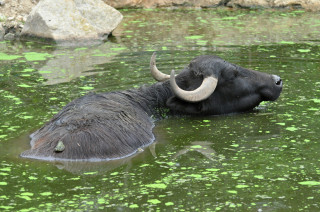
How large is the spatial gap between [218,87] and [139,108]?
1.22 metres

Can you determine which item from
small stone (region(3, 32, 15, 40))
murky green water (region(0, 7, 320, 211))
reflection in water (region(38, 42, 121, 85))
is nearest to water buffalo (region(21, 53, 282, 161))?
murky green water (region(0, 7, 320, 211))

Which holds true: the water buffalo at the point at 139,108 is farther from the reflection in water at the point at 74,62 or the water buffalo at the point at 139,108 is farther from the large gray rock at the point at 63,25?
the large gray rock at the point at 63,25

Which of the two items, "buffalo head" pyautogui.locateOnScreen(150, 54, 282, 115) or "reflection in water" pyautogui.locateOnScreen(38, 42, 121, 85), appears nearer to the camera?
"buffalo head" pyautogui.locateOnScreen(150, 54, 282, 115)

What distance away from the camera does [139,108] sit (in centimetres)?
866

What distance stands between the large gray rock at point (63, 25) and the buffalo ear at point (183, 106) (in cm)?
606

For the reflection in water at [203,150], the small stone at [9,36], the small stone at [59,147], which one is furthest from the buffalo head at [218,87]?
the small stone at [9,36]

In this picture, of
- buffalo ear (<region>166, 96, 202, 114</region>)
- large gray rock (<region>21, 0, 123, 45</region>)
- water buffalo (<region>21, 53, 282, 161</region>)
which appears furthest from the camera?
large gray rock (<region>21, 0, 123, 45</region>)

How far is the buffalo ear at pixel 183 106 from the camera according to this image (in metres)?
8.88

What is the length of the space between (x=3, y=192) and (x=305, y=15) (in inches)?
545

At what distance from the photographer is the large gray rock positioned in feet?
47.4

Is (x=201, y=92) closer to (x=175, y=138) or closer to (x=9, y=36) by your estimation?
(x=175, y=138)

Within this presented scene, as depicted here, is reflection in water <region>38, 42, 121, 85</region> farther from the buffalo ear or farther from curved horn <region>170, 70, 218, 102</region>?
curved horn <region>170, 70, 218, 102</region>

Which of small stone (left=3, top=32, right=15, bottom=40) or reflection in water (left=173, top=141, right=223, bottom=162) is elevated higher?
small stone (left=3, top=32, right=15, bottom=40)

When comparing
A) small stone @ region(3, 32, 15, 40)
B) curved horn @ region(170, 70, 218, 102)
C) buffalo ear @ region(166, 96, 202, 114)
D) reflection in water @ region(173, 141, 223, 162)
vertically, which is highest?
small stone @ region(3, 32, 15, 40)
